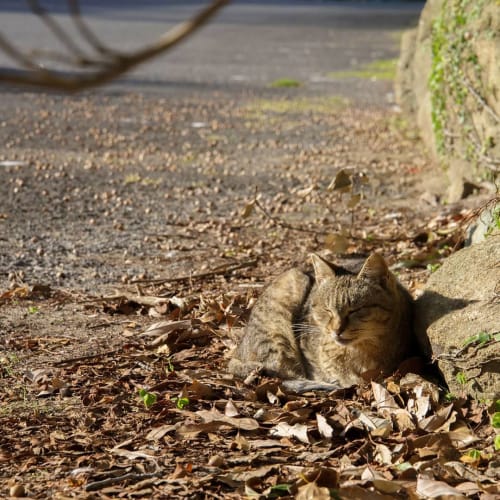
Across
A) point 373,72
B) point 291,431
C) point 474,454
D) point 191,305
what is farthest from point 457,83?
point 373,72

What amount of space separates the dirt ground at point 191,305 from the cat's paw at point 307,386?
3.0 inches

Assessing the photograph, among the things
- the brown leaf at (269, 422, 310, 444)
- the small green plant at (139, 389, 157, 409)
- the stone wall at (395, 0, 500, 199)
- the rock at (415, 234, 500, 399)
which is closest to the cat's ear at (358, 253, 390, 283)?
the rock at (415, 234, 500, 399)

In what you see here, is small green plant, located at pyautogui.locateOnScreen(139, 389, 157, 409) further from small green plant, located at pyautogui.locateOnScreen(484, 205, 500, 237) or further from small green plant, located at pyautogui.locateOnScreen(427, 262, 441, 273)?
small green plant, located at pyautogui.locateOnScreen(427, 262, 441, 273)

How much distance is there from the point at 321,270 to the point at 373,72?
52.6ft

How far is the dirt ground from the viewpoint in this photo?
400 cm

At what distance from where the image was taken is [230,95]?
1747 centimetres

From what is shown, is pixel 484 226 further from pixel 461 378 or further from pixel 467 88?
pixel 467 88

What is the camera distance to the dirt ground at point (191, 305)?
157 inches

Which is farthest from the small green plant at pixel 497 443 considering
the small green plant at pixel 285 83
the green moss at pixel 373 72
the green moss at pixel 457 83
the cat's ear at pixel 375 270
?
the green moss at pixel 373 72

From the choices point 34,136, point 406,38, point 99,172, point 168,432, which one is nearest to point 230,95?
point 406,38

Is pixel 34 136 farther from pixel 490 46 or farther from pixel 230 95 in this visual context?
pixel 490 46

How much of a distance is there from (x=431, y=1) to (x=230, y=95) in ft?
19.0

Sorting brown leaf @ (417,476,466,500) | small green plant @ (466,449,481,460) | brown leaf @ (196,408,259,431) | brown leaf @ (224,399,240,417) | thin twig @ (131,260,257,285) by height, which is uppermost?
brown leaf @ (417,476,466,500)

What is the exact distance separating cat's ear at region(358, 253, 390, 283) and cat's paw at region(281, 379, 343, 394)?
65 cm
